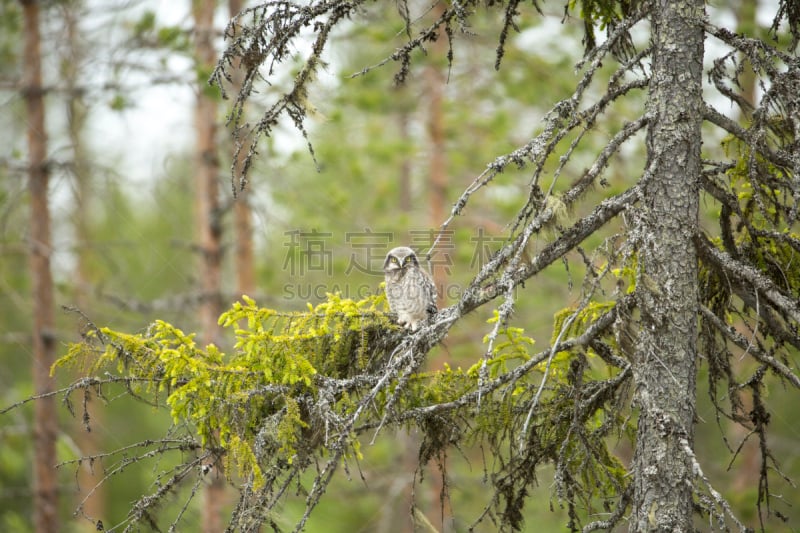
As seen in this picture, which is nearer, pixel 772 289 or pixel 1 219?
pixel 772 289

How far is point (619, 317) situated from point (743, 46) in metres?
1.66

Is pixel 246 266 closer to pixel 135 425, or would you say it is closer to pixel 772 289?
pixel 772 289

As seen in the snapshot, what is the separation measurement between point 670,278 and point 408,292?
3232mm

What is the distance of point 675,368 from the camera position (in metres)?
3.76

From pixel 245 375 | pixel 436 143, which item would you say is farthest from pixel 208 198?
pixel 245 375

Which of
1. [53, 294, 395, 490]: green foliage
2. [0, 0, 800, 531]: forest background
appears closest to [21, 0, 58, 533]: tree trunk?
[0, 0, 800, 531]: forest background

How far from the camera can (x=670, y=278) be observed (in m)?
3.75

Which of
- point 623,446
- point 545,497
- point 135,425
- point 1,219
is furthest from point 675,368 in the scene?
point 135,425

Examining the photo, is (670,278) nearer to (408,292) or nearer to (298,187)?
(408,292)

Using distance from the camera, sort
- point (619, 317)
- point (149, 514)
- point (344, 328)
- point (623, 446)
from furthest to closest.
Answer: point (623, 446) → point (344, 328) → point (149, 514) → point (619, 317)

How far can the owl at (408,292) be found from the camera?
6.65 m

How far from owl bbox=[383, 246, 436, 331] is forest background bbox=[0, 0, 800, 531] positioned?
619 mm

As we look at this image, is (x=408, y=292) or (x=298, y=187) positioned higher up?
(x=298, y=187)

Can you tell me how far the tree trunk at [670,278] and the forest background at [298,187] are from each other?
→ 11.0 ft
